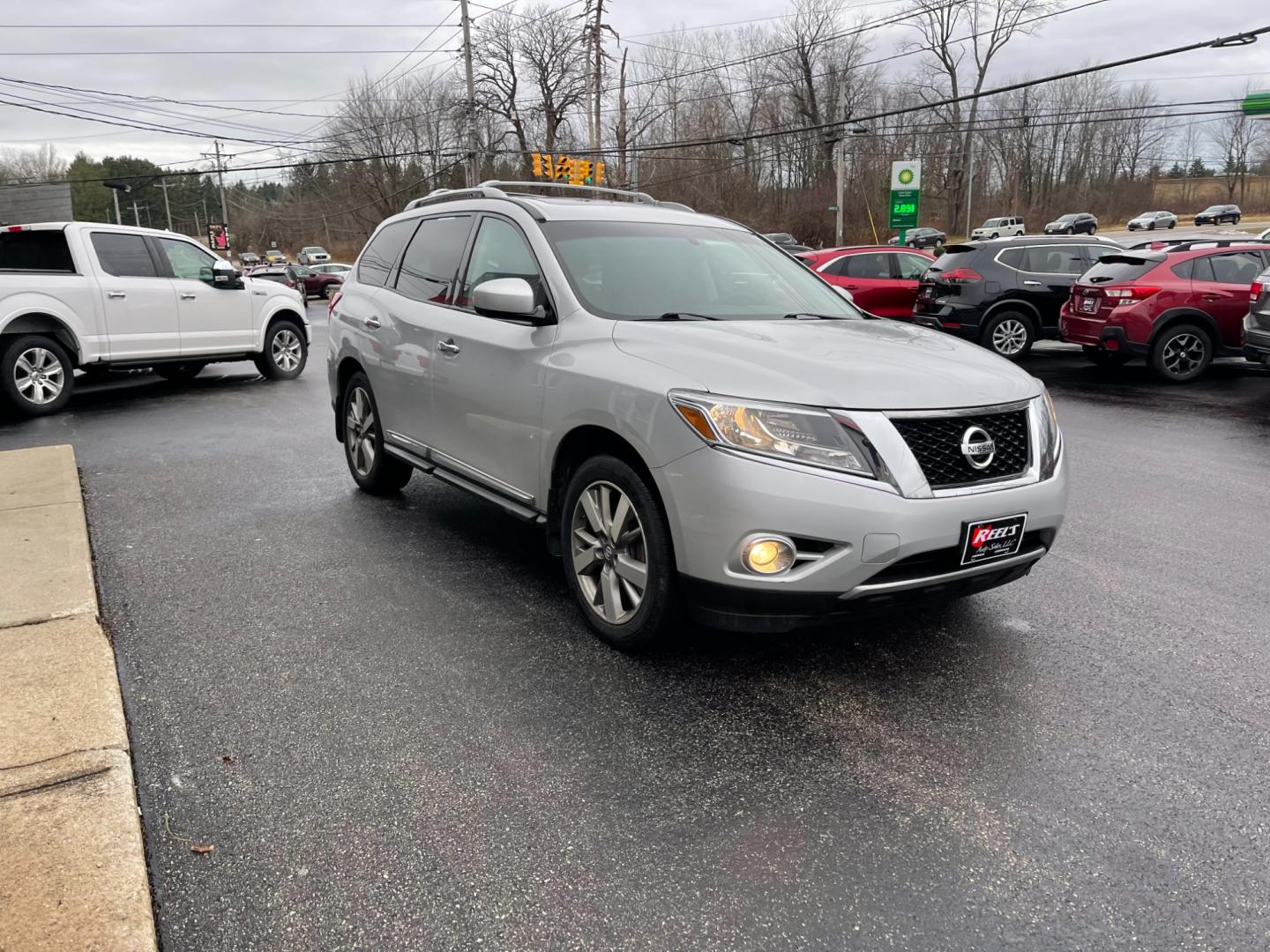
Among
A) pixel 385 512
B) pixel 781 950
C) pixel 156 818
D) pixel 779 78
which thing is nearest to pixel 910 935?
pixel 781 950

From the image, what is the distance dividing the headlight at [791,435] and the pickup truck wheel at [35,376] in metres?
9.37

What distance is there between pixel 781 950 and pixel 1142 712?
187 cm

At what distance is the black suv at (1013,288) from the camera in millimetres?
13953

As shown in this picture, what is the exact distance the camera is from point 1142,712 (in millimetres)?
3350

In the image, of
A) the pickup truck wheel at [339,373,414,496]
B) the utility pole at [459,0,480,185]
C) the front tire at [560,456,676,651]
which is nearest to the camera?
the front tire at [560,456,676,651]

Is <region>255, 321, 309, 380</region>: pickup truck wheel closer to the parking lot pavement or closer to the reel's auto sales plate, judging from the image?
the parking lot pavement

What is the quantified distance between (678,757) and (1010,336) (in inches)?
501

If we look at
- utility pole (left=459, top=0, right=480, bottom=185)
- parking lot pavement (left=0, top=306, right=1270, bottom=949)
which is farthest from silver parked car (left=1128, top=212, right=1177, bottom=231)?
parking lot pavement (left=0, top=306, right=1270, bottom=949)

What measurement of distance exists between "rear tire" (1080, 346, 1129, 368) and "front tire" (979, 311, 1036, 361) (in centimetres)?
91

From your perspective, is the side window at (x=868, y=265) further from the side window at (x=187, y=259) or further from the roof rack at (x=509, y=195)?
the roof rack at (x=509, y=195)

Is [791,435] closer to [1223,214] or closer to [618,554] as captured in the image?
[618,554]

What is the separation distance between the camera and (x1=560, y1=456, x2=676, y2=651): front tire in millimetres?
3492

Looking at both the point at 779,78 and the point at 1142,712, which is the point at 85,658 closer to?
the point at 1142,712

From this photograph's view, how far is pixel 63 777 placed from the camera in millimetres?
2881
